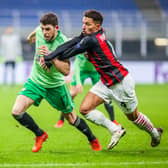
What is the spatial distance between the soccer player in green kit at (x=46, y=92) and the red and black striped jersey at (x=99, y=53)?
1.87 ft

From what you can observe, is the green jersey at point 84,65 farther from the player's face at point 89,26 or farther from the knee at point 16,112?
the player's face at point 89,26

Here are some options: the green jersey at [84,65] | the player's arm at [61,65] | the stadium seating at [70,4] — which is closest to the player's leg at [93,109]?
the player's arm at [61,65]

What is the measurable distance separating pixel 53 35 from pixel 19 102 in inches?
42.3

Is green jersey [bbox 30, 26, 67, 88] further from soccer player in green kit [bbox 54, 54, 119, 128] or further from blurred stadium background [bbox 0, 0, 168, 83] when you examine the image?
blurred stadium background [bbox 0, 0, 168, 83]

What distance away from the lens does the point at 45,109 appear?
15594 mm

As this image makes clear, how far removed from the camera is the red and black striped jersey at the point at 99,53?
752cm

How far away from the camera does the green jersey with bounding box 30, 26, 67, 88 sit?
27.0ft

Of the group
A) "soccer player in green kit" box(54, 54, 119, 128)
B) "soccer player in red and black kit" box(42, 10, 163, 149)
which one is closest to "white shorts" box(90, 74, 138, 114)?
"soccer player in red and black kit" box(42, 10, 163, 149)

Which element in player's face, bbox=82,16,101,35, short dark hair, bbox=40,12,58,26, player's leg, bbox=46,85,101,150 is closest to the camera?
player's face, bbox=82,16,101,35

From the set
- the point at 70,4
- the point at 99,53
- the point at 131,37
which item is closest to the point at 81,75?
the point at 99,53

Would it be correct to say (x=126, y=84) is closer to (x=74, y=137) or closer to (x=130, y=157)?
(x=130, y=157)

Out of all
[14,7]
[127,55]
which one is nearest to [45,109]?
[127,55]

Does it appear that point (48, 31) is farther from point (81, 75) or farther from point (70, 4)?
point (70, 4)

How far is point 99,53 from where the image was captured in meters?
7.73
